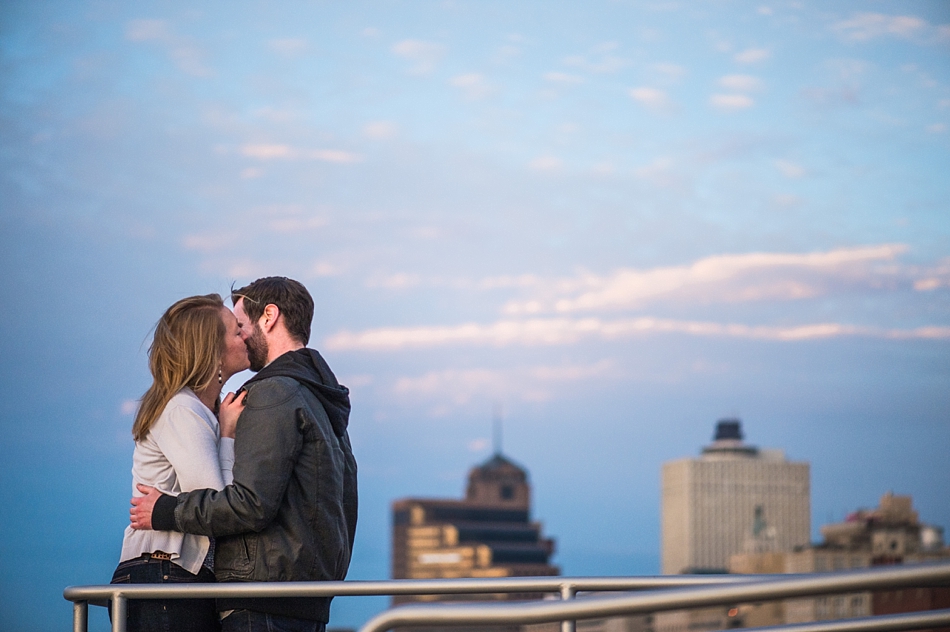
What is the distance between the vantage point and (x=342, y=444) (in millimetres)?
4090

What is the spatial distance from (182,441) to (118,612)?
0.54m

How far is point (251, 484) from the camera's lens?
143 inches

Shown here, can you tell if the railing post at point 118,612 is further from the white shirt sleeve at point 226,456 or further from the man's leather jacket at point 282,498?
the white shirt sleeve at point 226,456

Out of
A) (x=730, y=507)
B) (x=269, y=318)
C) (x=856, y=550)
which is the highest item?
(x=269, y=318)

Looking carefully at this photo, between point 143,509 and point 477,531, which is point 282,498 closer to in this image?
point 143,509

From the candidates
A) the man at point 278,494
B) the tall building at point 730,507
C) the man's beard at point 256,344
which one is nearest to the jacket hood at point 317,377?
the man at point 278,494

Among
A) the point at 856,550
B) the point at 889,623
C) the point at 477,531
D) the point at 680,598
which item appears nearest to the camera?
the point at 680,598

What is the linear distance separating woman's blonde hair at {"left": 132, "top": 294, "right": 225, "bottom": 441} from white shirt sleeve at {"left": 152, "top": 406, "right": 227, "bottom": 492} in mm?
100

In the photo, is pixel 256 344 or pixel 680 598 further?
pixel 256 344

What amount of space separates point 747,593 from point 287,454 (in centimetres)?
182

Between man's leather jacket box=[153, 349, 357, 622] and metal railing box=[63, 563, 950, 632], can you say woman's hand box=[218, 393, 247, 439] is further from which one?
metal railing box=[63, 563, 950, 632]

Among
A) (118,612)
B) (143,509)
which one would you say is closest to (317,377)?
(143,509)

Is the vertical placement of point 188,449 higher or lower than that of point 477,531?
higher

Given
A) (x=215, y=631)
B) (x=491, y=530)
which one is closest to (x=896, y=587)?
(x=215, y=631)
